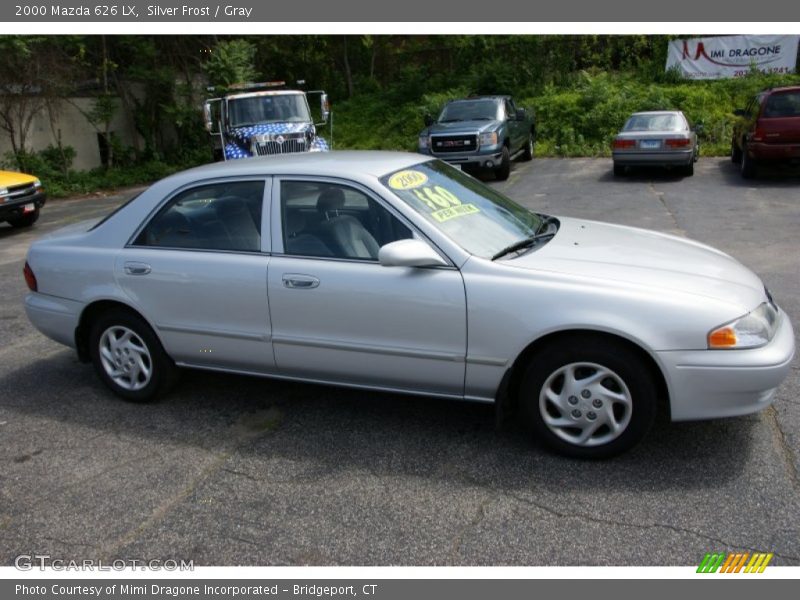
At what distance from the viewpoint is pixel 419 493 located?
11.5 ft

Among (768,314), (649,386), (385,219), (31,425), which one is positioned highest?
(385,219)

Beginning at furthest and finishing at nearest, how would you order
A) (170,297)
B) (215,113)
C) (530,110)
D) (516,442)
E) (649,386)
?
(530,110) < (215,113) < (170,297) < (516,442) < (649,386)

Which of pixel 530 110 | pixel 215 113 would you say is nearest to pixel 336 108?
pixel 530 110

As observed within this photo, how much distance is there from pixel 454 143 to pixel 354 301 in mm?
11802

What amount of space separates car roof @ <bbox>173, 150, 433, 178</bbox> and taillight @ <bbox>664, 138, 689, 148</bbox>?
11.4m

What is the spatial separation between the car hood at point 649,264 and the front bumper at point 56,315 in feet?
9.66

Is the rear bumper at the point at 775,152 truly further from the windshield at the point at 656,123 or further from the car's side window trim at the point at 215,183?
the car's side window trim at the point at 215,183

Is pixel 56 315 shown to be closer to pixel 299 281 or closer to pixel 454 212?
pixel 299 281

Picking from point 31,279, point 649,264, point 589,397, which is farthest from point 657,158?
point 31,279

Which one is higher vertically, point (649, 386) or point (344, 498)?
point (649, 386)

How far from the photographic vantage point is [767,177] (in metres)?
14.6

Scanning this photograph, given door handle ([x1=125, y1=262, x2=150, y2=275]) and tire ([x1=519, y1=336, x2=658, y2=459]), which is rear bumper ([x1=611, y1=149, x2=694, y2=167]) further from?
door handle ([x1=125, y1=262, x2=150, y2=275])

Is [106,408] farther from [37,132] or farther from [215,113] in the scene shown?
[37,132]

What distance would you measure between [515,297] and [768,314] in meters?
1.33
